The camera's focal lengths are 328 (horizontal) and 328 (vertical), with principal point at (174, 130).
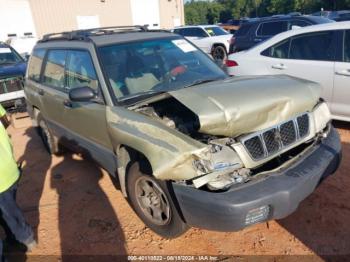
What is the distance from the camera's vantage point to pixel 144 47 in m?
3.73

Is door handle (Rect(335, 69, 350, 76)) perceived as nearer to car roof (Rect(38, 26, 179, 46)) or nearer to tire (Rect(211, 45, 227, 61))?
car roof (Rect(38, 26, 179, 46))

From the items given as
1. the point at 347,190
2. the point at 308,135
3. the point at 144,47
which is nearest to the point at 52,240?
the point at 144,47

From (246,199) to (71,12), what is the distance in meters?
25.9

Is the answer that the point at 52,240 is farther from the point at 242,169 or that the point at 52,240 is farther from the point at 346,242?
the point at 346,242

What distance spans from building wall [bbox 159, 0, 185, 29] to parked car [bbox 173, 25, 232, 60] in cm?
1846

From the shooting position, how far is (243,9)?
2731 inches

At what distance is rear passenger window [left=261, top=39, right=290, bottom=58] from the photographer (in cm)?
537

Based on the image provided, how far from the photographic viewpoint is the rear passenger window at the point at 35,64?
4.89 m

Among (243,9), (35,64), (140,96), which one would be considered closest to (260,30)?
(35,64)

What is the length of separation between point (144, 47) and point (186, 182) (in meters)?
1.87

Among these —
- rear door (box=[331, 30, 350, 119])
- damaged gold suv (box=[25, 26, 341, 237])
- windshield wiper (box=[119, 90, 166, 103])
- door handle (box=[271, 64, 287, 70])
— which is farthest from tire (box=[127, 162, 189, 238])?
door handle (box=[271, 64, 287, 70])

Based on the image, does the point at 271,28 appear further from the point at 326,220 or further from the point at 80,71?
the point at 326,220

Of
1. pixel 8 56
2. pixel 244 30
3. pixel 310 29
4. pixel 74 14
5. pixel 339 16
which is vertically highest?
pixel 74 14

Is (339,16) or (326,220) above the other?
(339,16)
